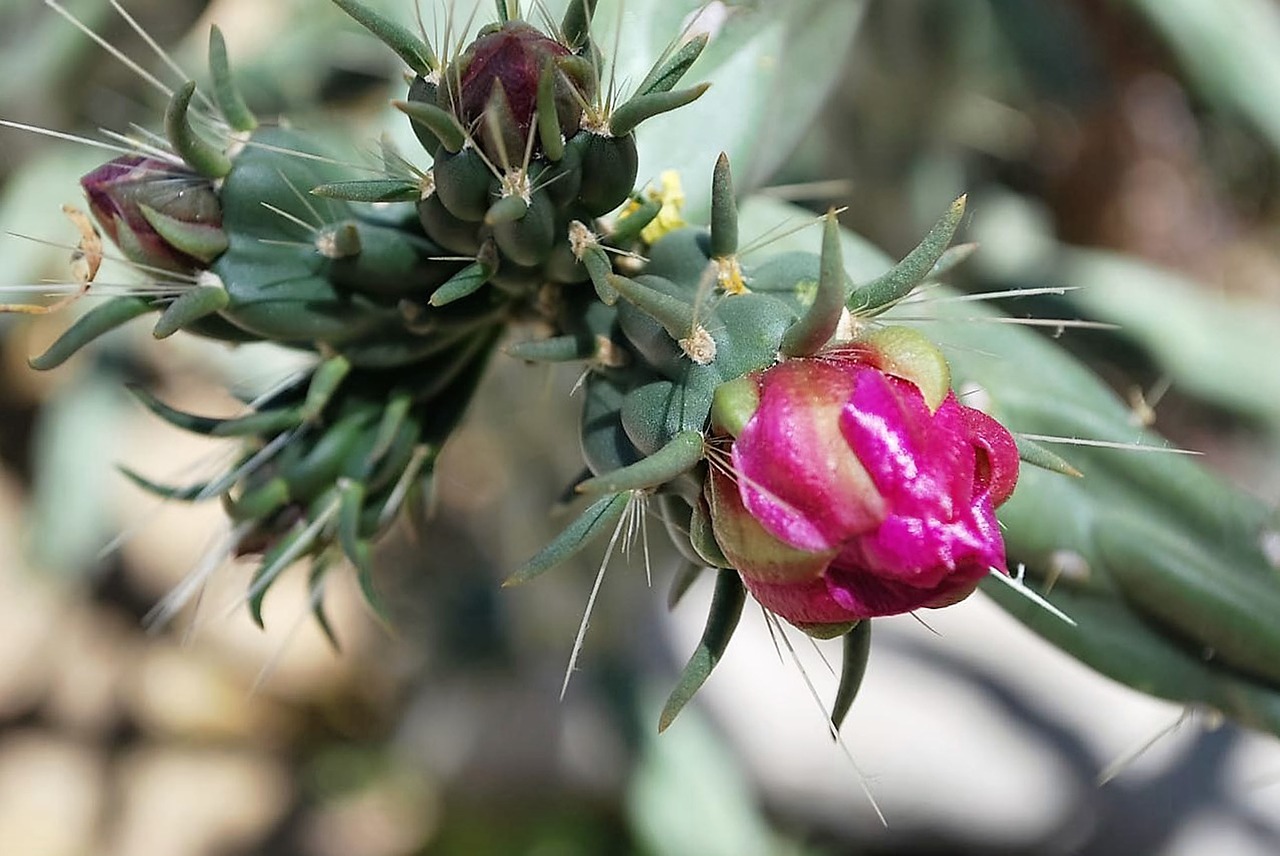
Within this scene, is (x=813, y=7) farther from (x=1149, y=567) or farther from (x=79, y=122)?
(x=79, y=122)

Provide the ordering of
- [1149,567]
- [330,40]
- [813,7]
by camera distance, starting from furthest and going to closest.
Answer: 1. [330,40]
2. [813,7]
3. [1149,567]

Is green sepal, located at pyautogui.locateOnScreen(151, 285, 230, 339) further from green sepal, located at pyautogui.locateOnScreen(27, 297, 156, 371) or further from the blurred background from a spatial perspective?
the blurred background

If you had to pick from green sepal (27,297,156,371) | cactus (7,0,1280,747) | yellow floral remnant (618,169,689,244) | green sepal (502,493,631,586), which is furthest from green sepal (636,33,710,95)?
green sepal (27,297,156,371)

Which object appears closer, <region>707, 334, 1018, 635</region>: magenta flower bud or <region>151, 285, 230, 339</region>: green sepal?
<region>707, 334, 1018, 635</region>: magenta flower bud

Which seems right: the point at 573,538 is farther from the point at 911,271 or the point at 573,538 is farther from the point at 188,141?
the point at 188,141

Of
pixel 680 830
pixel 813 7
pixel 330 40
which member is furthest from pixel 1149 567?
pixel 330 40

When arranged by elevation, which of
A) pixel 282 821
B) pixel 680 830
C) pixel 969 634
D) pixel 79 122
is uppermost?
pixel 79 122

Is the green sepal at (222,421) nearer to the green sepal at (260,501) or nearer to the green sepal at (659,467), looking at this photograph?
the green sepal at (260,501)
